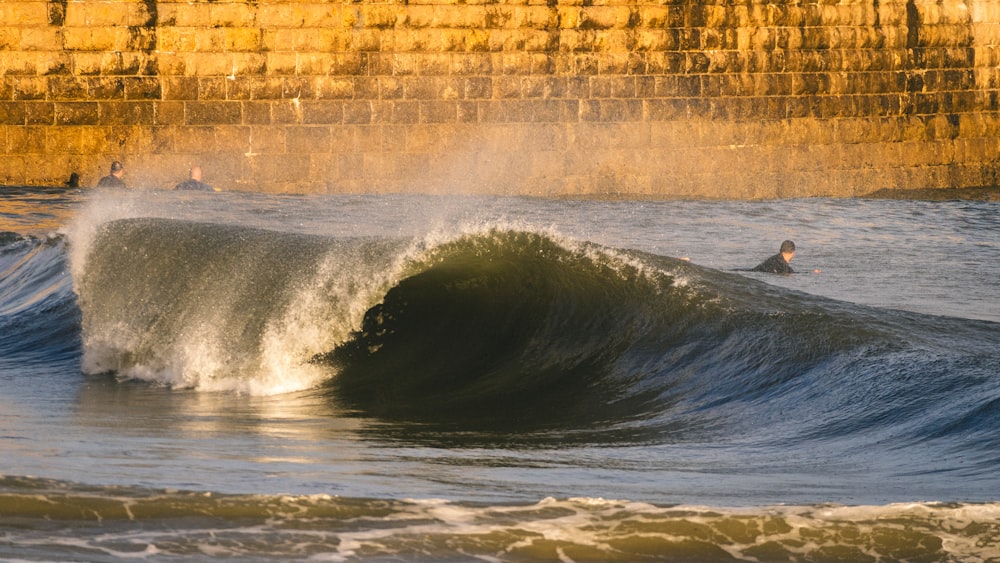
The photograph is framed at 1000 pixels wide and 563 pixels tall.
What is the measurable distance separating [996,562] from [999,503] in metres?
0.38

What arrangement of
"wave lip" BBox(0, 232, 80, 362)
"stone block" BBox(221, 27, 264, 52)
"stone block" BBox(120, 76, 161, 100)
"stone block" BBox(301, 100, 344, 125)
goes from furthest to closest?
"stone block" BBox(301, 100, 344, 125) → "stone block" BBox(221, 27, 264, 52) → "stone block" BBox(120, 76, 161, 100) → "wave lip" BBox(0, 232, 80, 362)

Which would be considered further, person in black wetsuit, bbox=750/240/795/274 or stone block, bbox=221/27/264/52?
stone block, bbox=221/27/264/52

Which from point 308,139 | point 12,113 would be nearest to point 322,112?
point 308,139

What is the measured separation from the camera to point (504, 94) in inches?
714

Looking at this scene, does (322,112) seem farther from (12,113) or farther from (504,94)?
(12,113)

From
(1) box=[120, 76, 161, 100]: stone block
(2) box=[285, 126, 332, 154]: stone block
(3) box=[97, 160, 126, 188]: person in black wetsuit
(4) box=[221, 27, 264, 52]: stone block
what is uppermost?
(4) box=[221, 27, 264, 52]: stone block

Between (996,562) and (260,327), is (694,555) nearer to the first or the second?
(996,562)

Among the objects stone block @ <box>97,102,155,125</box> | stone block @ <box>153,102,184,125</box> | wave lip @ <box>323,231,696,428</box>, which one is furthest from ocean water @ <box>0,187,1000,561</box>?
stone block @ <box>153,102,184,125</box>

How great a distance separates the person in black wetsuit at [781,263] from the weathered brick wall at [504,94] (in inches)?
239

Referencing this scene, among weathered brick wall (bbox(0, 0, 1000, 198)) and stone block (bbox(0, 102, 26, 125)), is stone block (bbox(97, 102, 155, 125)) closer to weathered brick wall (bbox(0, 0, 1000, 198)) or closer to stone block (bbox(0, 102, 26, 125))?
weathered brick wall (bbox(0, 0, 1000, 198))

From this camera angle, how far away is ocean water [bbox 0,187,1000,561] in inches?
154

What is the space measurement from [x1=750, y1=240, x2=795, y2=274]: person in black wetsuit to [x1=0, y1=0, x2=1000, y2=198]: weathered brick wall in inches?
239

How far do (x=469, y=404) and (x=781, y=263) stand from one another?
6.41 meters

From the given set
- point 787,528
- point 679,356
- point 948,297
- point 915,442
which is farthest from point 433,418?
point 948,297
